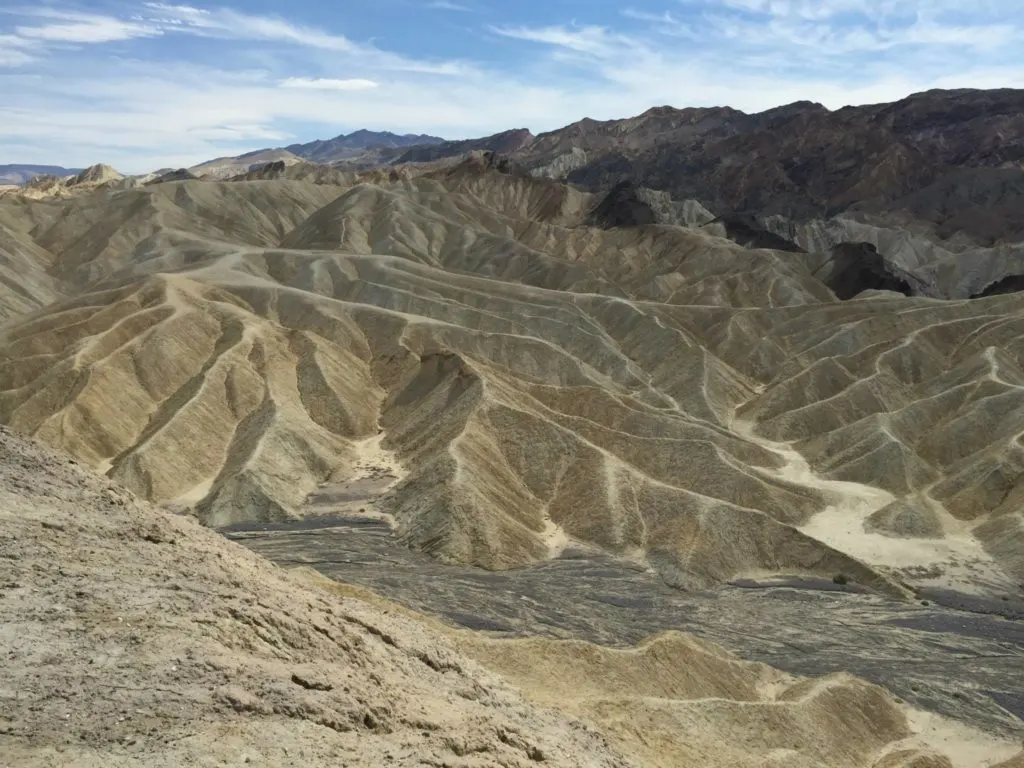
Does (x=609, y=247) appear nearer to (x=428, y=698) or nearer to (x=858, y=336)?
(x=858, y=336)

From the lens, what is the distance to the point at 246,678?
15609mm

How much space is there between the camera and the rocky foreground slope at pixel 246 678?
1384 cm

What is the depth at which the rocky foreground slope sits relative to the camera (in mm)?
13844

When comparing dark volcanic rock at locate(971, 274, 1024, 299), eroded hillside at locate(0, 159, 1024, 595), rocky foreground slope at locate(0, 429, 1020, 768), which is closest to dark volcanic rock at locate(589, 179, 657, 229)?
eroded hillside at locate(0, 159, 1024, 595)

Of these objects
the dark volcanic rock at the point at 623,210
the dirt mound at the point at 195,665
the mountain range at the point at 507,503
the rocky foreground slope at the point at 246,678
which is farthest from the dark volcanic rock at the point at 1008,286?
the dirt mound at the point at 195,665

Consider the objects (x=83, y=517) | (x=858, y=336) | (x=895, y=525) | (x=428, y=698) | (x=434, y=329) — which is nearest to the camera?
(x=428, y=698)

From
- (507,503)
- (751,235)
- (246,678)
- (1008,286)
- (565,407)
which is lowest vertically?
(507,503)

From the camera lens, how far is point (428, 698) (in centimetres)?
1888

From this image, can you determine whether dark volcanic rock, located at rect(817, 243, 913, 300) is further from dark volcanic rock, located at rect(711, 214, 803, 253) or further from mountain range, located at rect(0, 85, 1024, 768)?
dark volcanic rock, located at rect(711, 214, 803, 253)

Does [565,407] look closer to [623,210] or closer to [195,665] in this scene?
[195,665]

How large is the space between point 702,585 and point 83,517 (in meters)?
35.2

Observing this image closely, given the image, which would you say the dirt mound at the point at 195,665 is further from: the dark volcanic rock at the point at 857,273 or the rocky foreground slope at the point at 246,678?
the dark volcanic rock at the point at 857,273

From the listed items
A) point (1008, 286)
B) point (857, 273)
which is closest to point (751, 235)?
point (857, 273)

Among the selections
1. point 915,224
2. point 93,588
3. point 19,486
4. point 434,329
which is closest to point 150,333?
point 434,329
